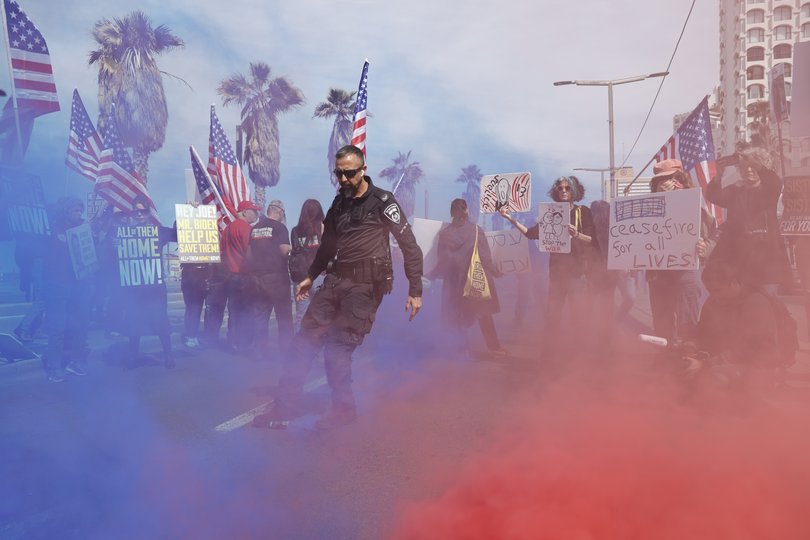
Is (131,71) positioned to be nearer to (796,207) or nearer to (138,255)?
(138,255)

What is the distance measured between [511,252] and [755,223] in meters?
3.39

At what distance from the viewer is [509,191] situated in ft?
29.5

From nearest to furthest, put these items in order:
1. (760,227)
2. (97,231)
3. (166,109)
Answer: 1. (760,227)
2. (97,231)
3. (166,109)

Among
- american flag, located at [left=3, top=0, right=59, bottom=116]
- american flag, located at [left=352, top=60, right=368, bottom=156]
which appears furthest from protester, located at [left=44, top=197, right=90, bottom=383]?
american flag, located at [left=352, top=60, right=368, bottom=156]

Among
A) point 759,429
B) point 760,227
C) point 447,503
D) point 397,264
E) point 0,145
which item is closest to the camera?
point 447,503

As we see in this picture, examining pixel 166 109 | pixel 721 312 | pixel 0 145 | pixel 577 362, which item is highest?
pixel 166 109

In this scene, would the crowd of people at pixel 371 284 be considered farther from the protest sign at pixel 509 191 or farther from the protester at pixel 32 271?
the protest sign at pixel 509 191

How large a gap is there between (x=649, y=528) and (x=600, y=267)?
163 inches

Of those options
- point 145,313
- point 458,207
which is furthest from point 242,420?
point 458,207

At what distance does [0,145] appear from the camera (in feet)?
18.2

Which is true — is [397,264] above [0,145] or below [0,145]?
below

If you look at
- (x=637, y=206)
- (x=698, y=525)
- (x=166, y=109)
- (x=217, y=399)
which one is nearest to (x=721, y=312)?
(x=637, y=206)

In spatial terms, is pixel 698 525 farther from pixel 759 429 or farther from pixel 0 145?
pixel 0 145

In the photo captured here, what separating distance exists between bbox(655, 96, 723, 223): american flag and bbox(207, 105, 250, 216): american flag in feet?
22.5
